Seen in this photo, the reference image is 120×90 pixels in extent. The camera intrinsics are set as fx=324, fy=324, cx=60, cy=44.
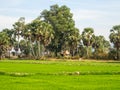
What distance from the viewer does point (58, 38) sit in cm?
9788

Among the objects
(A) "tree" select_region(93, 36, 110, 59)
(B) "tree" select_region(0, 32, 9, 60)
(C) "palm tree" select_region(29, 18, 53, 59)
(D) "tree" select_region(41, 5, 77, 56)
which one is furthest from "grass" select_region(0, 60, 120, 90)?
(D) "tree" select_region(41, 5, 77, 56)

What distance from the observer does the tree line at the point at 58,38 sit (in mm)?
87062

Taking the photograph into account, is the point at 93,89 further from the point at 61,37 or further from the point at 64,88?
the point at 61,37

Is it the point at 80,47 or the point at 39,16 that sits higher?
the point at 39,16

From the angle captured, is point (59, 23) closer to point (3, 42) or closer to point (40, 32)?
point (40, 32)

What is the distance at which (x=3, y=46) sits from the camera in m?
90.9

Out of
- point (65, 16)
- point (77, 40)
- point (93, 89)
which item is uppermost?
point (65, 16)

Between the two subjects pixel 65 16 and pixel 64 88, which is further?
pixel 65 16

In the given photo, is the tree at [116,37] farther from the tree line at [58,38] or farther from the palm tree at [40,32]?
the palm tree at [40,32]

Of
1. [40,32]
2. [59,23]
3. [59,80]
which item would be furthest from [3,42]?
[59,80]

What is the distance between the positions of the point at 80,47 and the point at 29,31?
15948mm

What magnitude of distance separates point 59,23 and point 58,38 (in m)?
5.96

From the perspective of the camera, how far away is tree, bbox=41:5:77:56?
96875mm

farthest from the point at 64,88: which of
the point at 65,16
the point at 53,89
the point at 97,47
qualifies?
the point at 65,16
